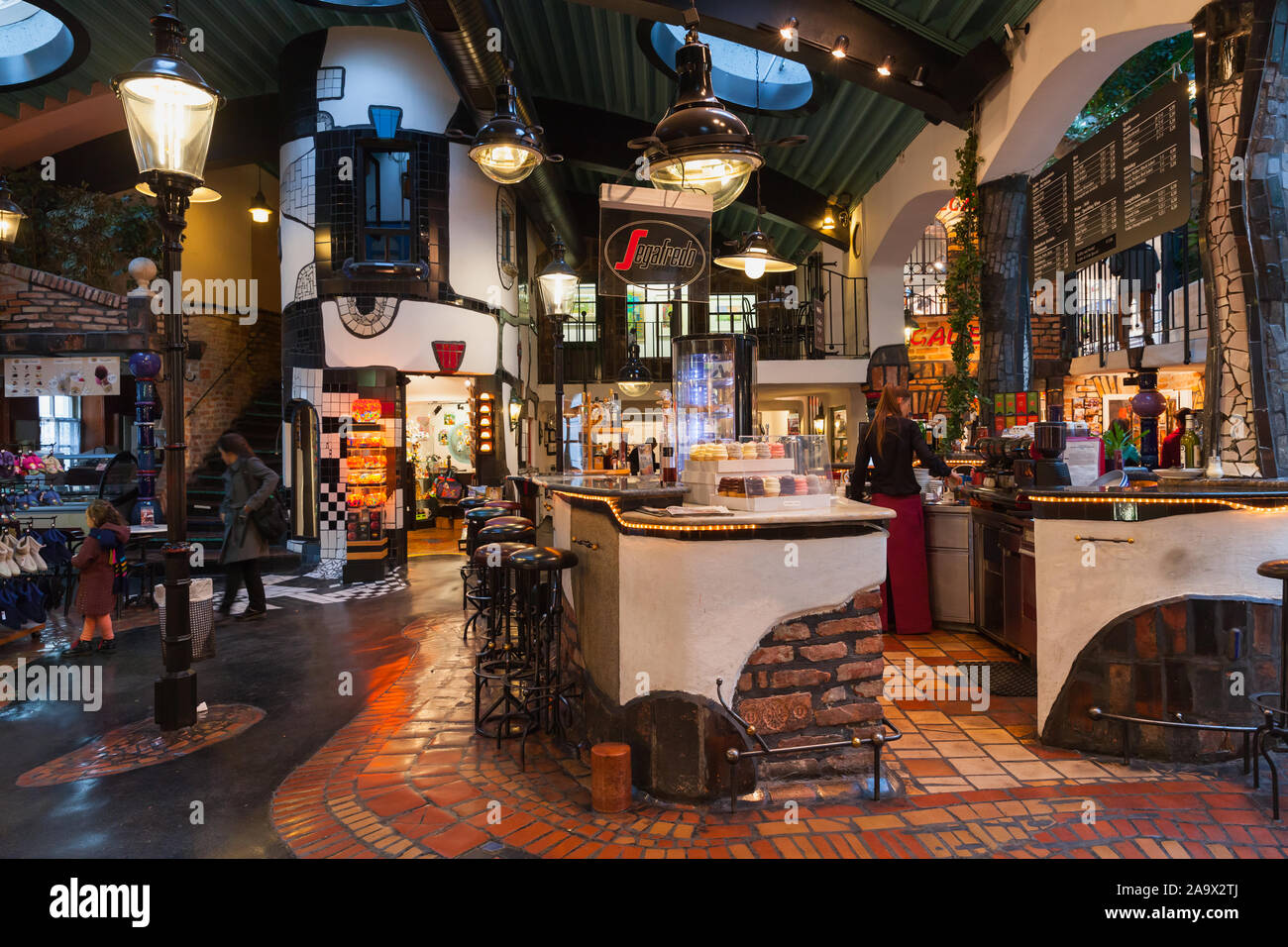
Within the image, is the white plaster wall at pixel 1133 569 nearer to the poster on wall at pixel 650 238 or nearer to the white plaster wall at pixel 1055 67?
the poster on wall at pixel 650 238

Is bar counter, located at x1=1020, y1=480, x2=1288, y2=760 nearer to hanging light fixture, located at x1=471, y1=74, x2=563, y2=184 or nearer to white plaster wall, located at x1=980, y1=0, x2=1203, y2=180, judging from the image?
white plaster wall, located at x1=980, y1=0, x2=1203, y2=180

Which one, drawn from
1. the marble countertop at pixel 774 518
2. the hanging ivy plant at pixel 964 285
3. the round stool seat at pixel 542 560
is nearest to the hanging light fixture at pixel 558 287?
the hanging ivy plant at pixel 964 285

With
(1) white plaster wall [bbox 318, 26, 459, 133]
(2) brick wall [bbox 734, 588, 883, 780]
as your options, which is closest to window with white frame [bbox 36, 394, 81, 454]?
(1) white plaster wall [bbox 318, 26, 459, 133]


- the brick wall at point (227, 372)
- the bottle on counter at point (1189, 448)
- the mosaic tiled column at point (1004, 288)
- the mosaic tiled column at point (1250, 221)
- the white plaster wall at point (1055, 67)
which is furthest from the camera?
the brick wall at point (227, 372)

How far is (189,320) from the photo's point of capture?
39.9ft

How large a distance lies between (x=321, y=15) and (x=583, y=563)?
28.3 ft

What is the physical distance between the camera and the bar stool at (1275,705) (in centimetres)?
308

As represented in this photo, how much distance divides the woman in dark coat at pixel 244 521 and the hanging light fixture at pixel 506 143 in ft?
11.4

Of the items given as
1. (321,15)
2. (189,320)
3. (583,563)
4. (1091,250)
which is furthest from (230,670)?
(189,320)

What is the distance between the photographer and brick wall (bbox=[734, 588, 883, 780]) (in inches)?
134

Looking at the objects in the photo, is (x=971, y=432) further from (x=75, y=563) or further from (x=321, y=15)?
(x=321, y=15)

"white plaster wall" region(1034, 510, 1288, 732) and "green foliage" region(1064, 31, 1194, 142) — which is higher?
"green foliage" region(1064, 31, 1194, 142)

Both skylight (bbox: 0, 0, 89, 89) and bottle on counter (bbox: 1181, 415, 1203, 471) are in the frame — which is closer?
bottle on counter (bbox: 1181, 415, 1203, 471)
